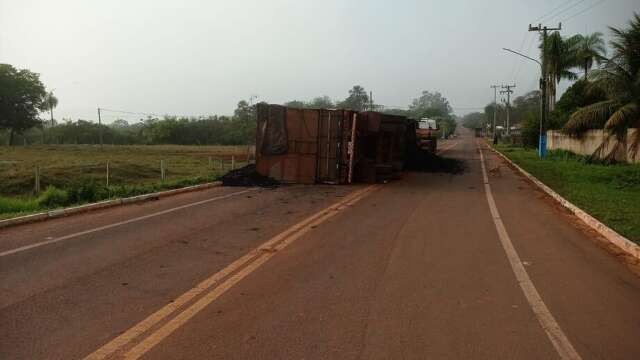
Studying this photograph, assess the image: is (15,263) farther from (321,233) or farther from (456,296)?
(456,296)

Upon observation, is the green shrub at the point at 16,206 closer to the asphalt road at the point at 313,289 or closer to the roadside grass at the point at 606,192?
the asphalt road at the point at 313,289

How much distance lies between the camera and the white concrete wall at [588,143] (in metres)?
26.5

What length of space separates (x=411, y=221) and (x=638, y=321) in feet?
19.6

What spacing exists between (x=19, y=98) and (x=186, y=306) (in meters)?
69.1

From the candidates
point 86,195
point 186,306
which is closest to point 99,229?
point 86,195

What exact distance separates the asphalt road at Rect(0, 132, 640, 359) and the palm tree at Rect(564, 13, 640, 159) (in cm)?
1451

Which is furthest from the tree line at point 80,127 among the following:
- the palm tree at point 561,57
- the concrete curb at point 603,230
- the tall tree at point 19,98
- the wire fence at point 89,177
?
the concrete curb at point 603,230

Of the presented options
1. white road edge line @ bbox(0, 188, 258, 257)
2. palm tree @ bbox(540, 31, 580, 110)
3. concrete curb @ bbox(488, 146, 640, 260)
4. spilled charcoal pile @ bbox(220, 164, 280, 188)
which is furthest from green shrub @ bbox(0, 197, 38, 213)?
palm tree @ bbox(540, 31, 580, 110)

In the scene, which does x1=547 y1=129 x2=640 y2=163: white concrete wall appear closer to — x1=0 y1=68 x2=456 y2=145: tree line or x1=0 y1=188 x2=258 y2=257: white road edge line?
x1=0 y1=188 x2=258 y2=257: white road edge line

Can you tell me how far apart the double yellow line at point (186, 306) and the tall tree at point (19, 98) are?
65415 millimetres

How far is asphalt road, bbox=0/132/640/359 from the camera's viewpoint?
15.1 feet

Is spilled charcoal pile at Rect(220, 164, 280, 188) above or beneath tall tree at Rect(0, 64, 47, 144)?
beneath

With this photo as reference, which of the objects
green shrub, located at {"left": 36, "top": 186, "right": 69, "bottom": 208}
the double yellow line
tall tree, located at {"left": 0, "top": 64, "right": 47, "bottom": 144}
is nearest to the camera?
the double yellow line

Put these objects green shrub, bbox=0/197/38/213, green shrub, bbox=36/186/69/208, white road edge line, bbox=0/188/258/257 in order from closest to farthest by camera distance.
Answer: white road edge line, bbox=0/188/258/257
green shrub, bbox=0/197/38/213
green shrub, bbox=36/186/69/208
